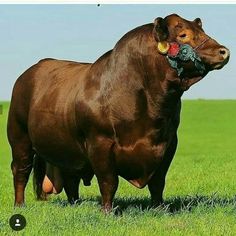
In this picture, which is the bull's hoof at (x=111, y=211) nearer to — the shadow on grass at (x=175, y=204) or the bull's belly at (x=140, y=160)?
the shadow on grass at (x=175, y=204)

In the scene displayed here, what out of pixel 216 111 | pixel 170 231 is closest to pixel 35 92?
pixel 170 231

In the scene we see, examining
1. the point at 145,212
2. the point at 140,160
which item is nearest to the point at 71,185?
the point at 145,212

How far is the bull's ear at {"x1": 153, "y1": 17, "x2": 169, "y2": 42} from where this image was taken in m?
6.35

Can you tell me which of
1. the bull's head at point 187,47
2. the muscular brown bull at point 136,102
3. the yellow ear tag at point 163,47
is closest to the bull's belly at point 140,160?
the muscular brown bull at point 136,102

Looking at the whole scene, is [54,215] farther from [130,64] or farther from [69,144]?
[130,64]

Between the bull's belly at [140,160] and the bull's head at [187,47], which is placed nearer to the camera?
the bull's head at [187,47]

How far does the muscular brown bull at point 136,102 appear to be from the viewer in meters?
6.36

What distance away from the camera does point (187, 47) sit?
6305 millimetres

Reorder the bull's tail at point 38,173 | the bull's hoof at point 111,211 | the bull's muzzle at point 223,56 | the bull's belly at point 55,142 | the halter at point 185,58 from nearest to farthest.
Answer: the bull's muzzle at point 223,56 < the halter at point 185,58 < the bull's hoof at point 111,211 < the bull's belly at point 55,142 < the bull's tail at point 38,173

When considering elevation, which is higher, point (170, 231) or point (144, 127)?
point (144, 127)

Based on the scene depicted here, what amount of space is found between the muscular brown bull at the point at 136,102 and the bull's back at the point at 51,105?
19mm

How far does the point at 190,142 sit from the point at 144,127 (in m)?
19.0

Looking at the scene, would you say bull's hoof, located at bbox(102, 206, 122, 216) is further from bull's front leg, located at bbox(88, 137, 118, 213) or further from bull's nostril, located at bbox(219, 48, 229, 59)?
bull's nostril, located at bbox(219, 48, 229, 59)

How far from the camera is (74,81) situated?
7.25 metres
